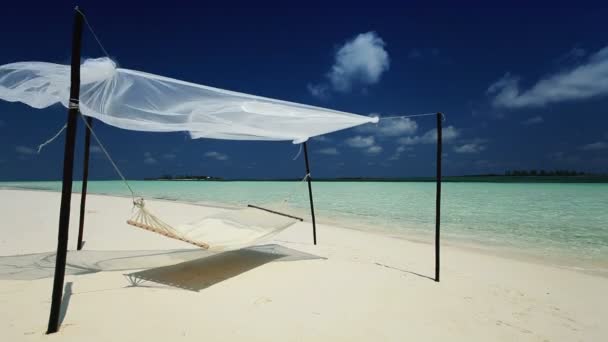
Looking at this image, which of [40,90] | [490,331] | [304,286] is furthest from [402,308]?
[40,90]

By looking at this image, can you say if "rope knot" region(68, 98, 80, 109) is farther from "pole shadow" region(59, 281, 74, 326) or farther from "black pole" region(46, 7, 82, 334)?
"pole shadow" region(59, 281, 74, 326)

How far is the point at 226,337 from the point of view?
2.11 meters

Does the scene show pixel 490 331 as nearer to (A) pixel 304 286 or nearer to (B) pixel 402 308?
(B) pixel 402 308

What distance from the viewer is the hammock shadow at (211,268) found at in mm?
3057

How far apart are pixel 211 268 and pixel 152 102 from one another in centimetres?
182

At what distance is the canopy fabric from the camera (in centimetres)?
244

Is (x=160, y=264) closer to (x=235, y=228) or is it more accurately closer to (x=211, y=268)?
(x=211, y=268)

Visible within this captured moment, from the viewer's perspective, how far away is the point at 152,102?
279 centimetres

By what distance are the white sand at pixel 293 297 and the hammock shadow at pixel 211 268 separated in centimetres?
2

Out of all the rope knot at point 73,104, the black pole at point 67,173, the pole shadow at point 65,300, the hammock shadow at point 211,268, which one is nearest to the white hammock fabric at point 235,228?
the hammock shadow at point 211,268

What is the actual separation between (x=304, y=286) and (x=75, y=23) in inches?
106

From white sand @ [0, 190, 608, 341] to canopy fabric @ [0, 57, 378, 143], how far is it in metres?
1.46

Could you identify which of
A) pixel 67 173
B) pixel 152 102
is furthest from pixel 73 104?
pixel 152 102

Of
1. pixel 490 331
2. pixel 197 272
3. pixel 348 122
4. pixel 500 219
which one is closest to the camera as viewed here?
pixel 490 331
